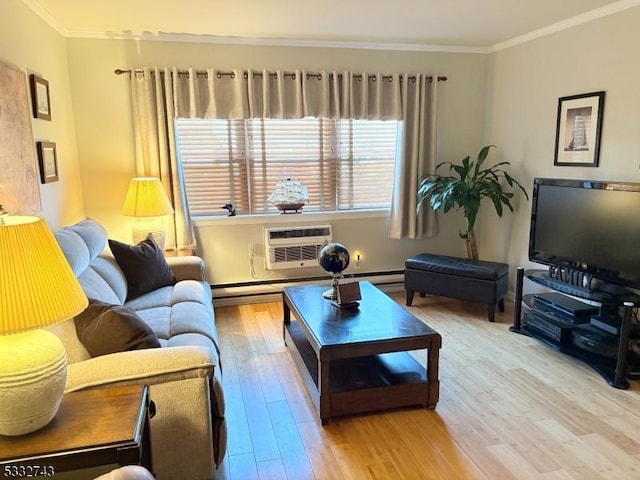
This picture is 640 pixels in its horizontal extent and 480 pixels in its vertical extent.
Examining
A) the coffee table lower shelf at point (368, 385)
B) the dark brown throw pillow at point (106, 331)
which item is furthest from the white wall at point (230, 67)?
the dark brown throw pillow at point (106, 331)

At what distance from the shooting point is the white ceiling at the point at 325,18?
3148mm

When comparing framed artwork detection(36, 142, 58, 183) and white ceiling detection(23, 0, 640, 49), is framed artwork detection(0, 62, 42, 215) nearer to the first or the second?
framed artwork detection(36, 142, 58, 183)

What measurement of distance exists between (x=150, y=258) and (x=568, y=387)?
2883mm

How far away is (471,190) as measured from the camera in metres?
4.18

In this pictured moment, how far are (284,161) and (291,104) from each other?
1.73 ft

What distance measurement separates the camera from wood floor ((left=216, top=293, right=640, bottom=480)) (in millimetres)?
2125

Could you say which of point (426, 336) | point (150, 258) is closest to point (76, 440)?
point (426, 336)

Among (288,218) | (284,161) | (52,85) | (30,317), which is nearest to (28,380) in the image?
(30,317)

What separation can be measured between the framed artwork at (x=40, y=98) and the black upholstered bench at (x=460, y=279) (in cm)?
310

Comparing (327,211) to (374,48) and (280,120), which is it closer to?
(280,120)

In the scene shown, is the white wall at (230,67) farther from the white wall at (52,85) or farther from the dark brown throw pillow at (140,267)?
the dark brown throw pillow at (140,267)

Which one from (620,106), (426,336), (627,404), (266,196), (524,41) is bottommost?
(627,404)

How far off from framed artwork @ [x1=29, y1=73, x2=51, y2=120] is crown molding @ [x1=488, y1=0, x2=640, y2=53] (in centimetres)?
383

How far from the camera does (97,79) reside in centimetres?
387
